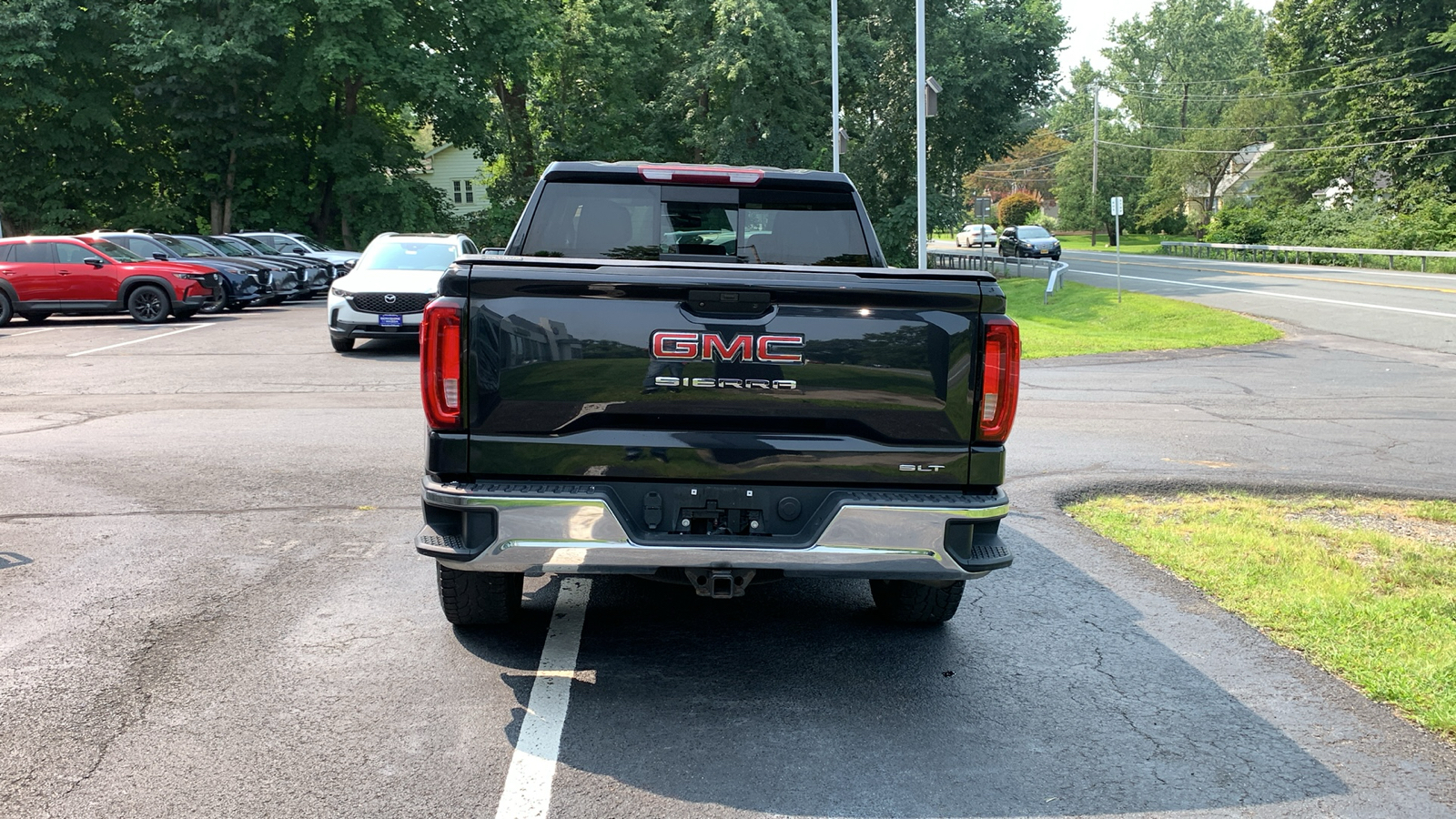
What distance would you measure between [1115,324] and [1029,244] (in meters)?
28.5

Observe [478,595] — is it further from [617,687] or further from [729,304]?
[729,304]

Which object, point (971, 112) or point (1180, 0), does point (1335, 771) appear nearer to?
point (971, 112)

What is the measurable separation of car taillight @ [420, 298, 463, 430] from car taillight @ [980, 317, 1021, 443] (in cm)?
192

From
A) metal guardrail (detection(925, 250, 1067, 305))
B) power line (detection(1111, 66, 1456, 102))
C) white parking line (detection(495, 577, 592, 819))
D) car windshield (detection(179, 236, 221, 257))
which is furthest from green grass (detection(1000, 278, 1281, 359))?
power line (detection(1111, 66, 1456, 102))

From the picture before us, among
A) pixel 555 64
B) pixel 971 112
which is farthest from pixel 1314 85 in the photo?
pixel 555 64

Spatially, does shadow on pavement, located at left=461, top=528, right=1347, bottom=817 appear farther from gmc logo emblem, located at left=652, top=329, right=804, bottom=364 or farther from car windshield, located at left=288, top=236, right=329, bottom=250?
car windshield, located at left=288, top=236, right=329, bottom=250

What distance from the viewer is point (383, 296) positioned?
1642cm

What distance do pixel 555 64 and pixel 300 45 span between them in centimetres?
1056

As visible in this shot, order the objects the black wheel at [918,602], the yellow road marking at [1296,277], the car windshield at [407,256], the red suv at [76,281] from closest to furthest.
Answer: the black wheel at [918,602] → the car windshield at [407,256] → the red suv at [76,281] → the yellow road marking at [1296,277]

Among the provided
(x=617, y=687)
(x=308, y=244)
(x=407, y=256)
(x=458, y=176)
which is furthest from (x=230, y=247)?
(x=458, y=176)

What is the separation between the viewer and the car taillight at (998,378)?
4.36 m

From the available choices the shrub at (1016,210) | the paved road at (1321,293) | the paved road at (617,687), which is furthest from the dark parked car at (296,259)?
the shrub at (1016,210)

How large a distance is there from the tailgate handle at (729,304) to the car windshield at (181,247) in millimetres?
24988

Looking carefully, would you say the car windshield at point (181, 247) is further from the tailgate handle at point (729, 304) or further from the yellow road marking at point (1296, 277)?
the yellow road marking at point (1296, 277)
